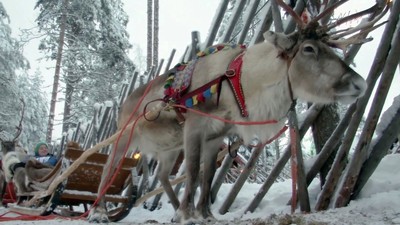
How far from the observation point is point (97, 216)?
415cm

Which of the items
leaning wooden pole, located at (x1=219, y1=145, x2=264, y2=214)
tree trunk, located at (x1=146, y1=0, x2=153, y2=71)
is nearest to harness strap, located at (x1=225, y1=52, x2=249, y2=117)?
leaning wooden pole, located at (x1=219, y1=145, x2=264, y2=214)

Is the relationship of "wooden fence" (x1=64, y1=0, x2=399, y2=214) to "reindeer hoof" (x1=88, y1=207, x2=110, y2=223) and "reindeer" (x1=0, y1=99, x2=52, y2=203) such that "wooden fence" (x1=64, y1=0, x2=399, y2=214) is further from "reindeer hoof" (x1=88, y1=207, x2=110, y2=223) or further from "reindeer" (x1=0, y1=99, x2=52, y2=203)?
"reindeer" (x1=0, y1=99, x2=52, y2=203)

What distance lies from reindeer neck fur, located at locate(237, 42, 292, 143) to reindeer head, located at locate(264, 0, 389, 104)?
0.33 feet

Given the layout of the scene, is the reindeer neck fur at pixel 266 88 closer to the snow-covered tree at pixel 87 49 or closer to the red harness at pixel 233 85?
the red harness at pixel 233 85

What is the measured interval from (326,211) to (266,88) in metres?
1.10

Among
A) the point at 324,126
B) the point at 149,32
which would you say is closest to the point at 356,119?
the point at 324,126

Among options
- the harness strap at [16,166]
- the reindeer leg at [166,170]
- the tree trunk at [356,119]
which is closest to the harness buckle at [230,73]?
the tree trunk at [356,119]

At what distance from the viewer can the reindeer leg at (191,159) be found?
364 centimetres

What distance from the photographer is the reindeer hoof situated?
4.10 meters

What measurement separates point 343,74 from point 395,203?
1.07 m

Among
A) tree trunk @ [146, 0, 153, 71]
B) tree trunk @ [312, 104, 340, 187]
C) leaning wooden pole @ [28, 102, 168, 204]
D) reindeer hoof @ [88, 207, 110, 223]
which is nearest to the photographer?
reindeer hoof @ [88, 207, 110, 223]

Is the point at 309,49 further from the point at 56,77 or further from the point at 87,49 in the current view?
the point at 87,49

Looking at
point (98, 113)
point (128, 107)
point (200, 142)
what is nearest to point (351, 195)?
point (200, 142)

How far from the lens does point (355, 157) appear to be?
365 centimetres
